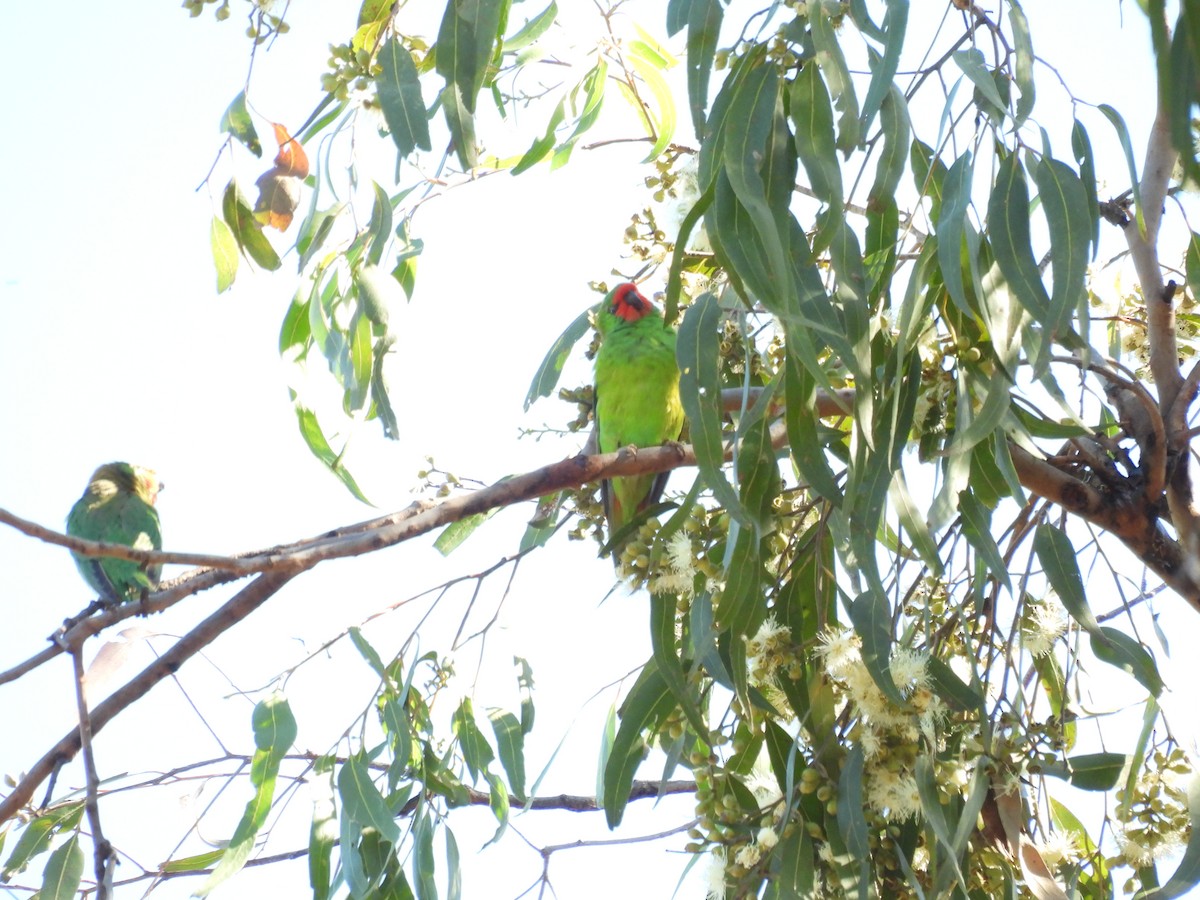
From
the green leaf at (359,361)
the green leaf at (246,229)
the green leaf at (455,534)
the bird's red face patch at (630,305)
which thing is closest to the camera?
the green leaf at (359,361)

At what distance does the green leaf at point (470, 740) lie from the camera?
2410 millimetres

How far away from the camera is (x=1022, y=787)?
174 cm

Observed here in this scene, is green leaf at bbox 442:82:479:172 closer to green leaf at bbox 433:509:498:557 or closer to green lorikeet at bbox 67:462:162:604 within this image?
green leaf at bbox 433:509:498:557

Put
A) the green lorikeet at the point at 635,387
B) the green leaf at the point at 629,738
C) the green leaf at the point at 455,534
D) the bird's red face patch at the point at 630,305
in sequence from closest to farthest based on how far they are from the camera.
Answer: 1. the green leaf at the point at 629,738
2. the green leaf at the point at 455,534
3. the green lorikeet at the point at 635,387
4. the bird's red face patch at the point at 630,305

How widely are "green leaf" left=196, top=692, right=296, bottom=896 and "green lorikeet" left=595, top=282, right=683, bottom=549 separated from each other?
1.53m

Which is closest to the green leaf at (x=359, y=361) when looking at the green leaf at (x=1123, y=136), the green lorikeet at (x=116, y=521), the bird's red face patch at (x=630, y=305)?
the green leaf at (x=1123, y=136)

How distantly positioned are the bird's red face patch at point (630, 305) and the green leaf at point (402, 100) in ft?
6.46

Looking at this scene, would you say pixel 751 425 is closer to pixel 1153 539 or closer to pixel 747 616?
pixel 747 616

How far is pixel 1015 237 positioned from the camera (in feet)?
4.96

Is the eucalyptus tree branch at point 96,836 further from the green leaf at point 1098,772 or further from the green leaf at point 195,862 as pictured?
the green leaf at point 1098,772

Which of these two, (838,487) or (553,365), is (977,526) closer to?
(838,487)

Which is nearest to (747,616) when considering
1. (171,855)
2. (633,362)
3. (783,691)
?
(783,691)

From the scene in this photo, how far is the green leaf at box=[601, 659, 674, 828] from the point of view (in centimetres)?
192

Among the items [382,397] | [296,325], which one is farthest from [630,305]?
[382,397]
